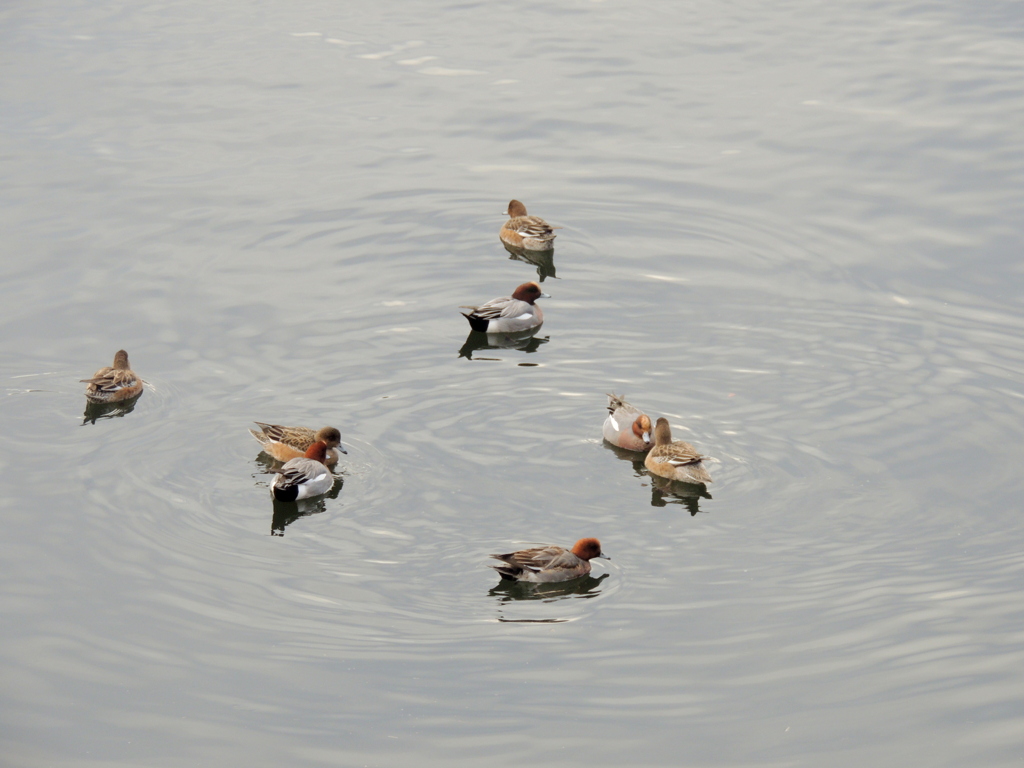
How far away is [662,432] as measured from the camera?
15.5 meters

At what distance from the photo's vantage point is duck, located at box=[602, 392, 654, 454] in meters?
15.8

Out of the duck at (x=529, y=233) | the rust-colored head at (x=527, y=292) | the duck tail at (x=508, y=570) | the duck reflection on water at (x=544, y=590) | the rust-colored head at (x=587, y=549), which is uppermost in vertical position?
the duck at (x=529, y=233)

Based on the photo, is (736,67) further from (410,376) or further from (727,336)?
(410,376)

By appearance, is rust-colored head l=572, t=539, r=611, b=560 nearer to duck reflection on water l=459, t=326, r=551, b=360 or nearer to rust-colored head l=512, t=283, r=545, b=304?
duck reflection on water l=459, t=326, r=551, b=360

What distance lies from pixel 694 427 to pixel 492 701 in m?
5.91

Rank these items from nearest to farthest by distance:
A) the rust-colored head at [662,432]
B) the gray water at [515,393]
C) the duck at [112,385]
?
the gray water at [515,393] → the rust-colored head at [662,432] → the duck at [112,385]

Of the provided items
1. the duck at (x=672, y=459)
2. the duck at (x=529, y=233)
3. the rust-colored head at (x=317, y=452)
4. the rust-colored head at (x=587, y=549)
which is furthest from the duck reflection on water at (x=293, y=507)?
the duck at (x=529, y=233)

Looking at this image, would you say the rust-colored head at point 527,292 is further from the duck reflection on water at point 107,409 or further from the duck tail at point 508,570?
the duck tail at point 508,570

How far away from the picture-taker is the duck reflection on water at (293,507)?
1403 centimetres

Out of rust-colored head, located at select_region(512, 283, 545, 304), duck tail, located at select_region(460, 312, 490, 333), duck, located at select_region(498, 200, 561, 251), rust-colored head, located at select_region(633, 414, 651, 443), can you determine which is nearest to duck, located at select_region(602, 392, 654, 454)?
rust-colored head, located at select_region(633, 414, 651, 443)

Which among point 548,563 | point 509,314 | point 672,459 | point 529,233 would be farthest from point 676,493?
point 529,233

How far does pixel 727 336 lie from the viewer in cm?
1784

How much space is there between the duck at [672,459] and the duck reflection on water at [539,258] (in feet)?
19.1

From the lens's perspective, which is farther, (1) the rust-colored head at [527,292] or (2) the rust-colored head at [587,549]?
(1) the rust-colored head at [527,292]
